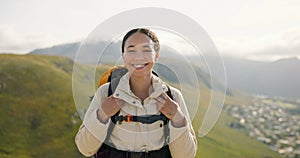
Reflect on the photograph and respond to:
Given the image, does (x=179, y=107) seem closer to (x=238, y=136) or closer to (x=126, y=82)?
(x=126, y=82)

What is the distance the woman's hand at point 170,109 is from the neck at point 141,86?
0.26 metres

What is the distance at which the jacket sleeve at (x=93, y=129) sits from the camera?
11.6 feet

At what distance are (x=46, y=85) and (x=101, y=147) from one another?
388 feet

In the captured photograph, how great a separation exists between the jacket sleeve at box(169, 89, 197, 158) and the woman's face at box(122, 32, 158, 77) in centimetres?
48

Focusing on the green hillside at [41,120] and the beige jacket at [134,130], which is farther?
the green hillside at [41,120]

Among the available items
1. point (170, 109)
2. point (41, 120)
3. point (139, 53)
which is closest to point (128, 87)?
point (139, 53)

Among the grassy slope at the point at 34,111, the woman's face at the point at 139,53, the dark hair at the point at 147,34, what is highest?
the dark hair at the point at 147,34

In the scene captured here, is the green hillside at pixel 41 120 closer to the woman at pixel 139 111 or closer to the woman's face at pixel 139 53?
the woman at pixel 139 111

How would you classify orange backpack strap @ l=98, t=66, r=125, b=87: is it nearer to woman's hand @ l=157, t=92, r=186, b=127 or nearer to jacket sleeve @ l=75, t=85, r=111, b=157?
jacket sleeve @ l=75, t=85, r=111, b=157

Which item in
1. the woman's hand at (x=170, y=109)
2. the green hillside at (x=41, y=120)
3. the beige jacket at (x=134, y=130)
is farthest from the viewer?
the green hillside at (x=41, y=120)

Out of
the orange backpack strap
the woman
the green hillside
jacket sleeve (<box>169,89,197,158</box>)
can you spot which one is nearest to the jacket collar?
the woman

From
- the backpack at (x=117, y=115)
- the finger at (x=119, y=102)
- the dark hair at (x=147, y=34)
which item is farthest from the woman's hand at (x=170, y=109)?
the dark hair at (x=147, y=34)

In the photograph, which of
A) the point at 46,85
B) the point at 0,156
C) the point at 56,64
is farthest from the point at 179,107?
the point at 56,64

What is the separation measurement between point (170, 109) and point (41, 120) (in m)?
100
